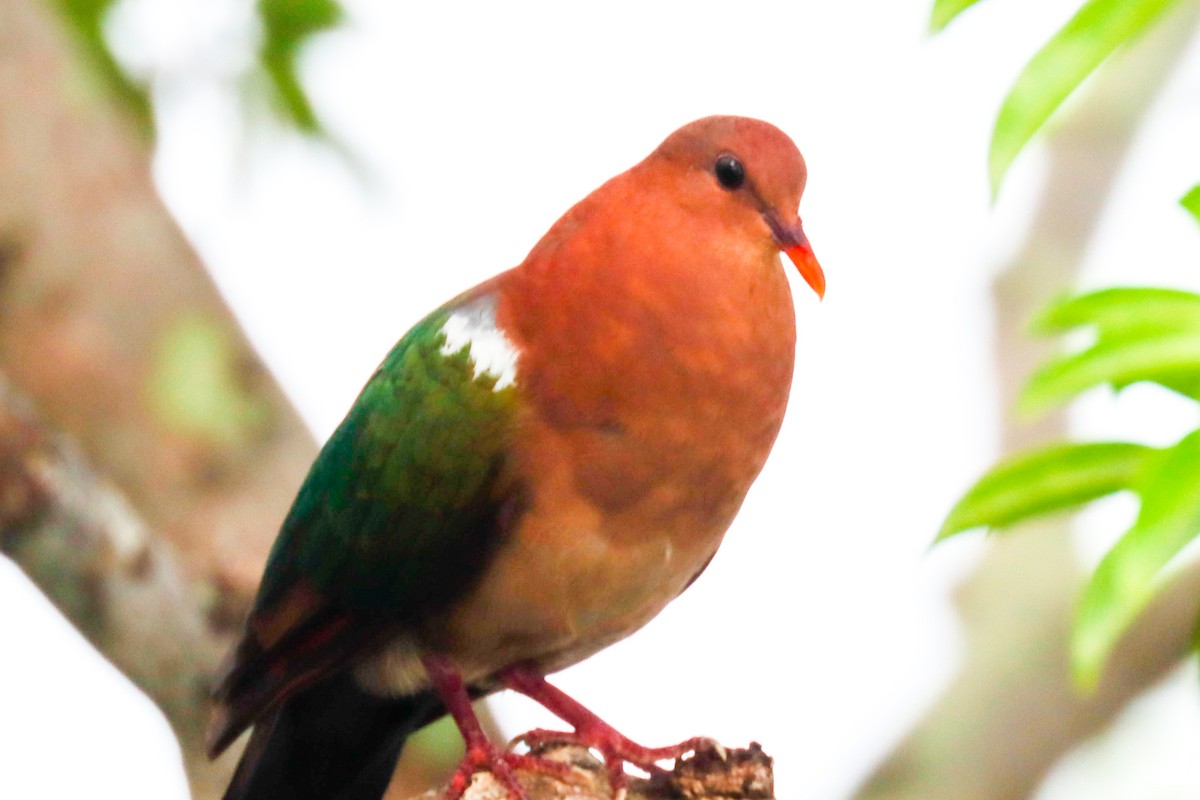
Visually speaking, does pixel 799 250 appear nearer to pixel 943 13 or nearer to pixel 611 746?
pixel 943 13

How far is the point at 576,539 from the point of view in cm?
245

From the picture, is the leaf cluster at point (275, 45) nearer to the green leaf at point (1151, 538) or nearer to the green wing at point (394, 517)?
the green wing at point (394, 517)

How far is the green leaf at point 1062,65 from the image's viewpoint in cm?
199

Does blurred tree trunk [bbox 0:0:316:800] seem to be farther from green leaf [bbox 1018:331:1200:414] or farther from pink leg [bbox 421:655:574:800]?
green leaf [bbox 1018:331:1200:414]

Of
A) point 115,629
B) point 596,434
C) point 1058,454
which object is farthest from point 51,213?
point 1058,454

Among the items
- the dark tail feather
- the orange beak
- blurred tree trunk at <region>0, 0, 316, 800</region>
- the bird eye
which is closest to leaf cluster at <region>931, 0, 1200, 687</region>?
the orange beak

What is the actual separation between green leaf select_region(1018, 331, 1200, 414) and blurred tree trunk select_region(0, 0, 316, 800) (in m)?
1.81

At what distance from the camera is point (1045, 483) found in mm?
2369

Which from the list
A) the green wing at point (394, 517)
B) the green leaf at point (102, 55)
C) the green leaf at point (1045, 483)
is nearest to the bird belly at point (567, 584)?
the green wing at point (394, 517)

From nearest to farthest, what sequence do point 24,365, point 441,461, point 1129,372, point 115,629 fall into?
point 1129,372
point 441,461
point 115,629
point 24,365

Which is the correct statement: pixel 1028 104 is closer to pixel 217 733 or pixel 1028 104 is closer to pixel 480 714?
pixel 217 733

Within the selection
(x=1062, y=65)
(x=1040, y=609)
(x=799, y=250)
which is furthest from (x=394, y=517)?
(x=1040, y=609)

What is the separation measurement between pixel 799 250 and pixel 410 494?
0.77 meters

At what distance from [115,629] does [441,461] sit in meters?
1.00
